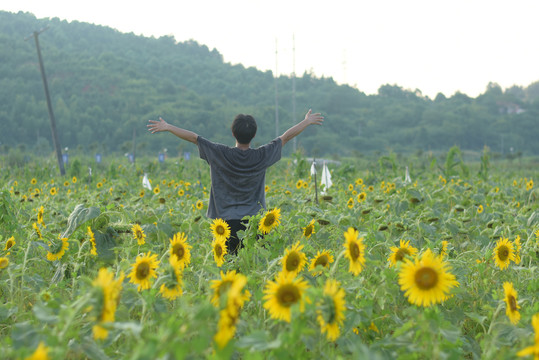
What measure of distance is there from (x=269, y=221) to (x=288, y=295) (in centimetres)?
123

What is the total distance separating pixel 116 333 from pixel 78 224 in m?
1.11

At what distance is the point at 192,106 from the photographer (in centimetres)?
6156

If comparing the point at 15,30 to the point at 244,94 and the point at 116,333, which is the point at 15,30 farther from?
the point at 116,333

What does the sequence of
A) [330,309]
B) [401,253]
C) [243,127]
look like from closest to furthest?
1. [330,309]
2. [401,253]
3. [243,127]

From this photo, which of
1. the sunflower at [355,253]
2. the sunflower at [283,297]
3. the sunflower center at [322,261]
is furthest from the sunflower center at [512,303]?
the sunflower at [283,297]

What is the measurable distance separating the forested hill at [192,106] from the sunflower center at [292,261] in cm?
3847

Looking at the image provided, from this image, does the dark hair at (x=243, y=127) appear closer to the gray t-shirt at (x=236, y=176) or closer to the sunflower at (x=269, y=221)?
the gray t-shirt at (x=236, y=176)

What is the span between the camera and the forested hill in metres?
52.8

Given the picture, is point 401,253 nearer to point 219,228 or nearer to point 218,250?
point 218,250

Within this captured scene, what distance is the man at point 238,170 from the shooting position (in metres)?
3.22

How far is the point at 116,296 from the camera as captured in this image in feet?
4.00

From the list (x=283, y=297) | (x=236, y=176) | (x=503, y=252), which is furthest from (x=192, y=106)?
(x=283, y=297)

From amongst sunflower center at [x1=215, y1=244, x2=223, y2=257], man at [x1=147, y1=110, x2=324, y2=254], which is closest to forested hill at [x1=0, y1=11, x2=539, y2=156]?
man at [x1=147, y1=110, x2=324, y2=254]

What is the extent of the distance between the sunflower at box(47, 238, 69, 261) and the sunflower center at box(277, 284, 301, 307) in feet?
4.96
